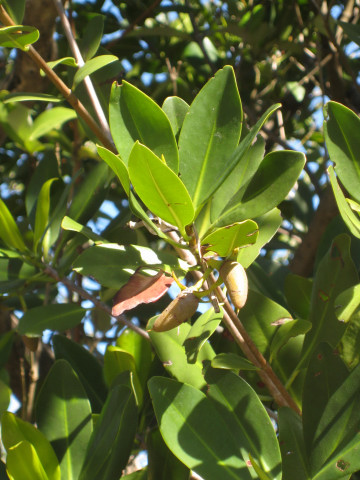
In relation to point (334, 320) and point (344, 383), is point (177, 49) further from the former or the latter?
point (344, 383)

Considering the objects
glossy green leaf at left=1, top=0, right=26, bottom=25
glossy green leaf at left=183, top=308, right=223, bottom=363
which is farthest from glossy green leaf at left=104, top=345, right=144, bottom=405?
glossy green leaf at left=1, top=0, right=26, bottom=25

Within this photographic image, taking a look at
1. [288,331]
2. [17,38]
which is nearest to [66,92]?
[17,38]

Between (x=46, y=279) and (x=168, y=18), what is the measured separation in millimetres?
1468

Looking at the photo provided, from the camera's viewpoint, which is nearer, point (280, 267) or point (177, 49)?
point (280, 267)

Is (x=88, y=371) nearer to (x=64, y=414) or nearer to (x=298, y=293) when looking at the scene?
(x=64, y=414)

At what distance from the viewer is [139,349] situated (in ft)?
2.87

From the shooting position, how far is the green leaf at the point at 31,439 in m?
0.72

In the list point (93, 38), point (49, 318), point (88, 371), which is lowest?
point (88, 371)

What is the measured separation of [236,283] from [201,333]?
0.25ft

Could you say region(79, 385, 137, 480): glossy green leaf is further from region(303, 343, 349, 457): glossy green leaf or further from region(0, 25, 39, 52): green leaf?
region(0, 25, 39, 52): green leaf

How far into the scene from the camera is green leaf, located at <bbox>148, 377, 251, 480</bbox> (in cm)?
62

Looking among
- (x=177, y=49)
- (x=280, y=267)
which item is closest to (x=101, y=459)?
(x=280, y=267)

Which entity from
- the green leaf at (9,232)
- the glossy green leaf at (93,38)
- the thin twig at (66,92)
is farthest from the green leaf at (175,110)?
the green leaf at (9,232)

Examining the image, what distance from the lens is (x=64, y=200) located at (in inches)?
35.2
